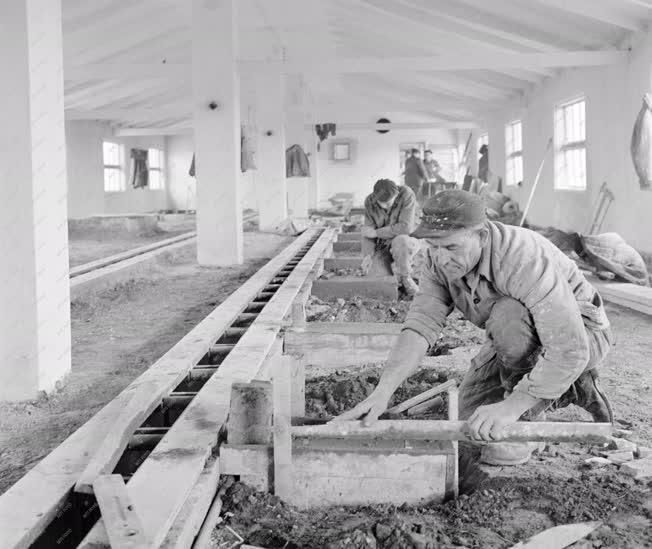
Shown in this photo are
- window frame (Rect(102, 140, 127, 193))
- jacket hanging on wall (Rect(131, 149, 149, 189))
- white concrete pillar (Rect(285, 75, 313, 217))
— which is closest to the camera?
white concrete pillar (Rect(285, 75, 313, 217))

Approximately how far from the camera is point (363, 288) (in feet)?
20.5

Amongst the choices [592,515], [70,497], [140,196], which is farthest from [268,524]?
[140,196]

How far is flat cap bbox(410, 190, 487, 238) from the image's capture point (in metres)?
2.29

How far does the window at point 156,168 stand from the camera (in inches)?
922

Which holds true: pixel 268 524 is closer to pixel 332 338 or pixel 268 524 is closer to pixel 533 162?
pixel 332 338

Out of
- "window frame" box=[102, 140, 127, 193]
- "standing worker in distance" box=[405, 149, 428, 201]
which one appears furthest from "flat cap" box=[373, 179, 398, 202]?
"window frame" box=[102, 140, 127, 193]

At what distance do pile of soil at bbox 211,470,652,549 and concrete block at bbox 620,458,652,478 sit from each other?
Result: 0.12 feet

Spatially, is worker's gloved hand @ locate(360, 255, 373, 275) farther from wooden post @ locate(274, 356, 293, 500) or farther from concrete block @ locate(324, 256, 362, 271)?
wooden post @ locate(274, 356, 293, 500)

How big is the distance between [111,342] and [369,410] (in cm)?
302

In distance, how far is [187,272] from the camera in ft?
28.8

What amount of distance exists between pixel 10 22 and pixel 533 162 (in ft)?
37.8

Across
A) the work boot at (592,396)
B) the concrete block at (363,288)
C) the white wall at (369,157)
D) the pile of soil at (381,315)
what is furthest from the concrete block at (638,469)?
the white wall at (369,157)

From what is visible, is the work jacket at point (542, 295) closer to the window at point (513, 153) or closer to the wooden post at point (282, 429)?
the wooden post at point (282, 429)

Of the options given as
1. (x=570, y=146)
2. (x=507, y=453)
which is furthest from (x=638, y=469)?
(x=570, y=146)
